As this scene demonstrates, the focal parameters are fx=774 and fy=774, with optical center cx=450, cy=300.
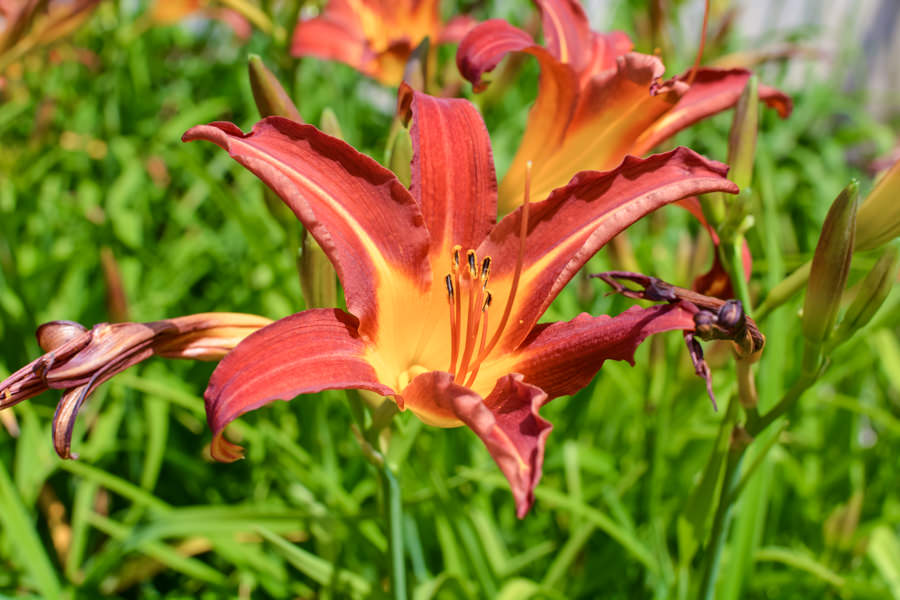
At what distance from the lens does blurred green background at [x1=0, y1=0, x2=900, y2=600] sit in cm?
119

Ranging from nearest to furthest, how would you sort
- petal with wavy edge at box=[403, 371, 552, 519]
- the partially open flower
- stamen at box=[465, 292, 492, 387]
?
1. petal with wavy edge at box=[403, 371, 552, 519]
2. the partially open flower
3. stamen at box=[465, 292, 492, 387]

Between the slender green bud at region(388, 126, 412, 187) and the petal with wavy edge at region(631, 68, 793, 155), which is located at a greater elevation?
the petal with wavy edge at region(631, 68, 793, 155)

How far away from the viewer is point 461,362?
81cm

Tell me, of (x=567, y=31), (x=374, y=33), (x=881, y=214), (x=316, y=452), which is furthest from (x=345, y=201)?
(x=374, y=33)

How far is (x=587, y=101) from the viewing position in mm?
931

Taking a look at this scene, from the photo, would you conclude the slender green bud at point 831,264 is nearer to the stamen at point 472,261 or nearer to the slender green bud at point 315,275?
the stamen at point 472,261

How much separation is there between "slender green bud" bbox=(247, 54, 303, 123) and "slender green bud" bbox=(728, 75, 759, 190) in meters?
0.49

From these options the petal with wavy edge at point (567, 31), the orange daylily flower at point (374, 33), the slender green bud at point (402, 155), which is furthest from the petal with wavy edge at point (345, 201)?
the orange daylily flower at point (374, 33)

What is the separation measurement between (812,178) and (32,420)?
2.18m

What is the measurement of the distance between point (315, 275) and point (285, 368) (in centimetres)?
20

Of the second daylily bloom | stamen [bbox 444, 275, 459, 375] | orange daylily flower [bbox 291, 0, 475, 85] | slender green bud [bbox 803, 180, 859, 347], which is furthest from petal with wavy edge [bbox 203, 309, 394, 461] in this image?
orange daylily flower [bbox 291, 0, 475, 85]

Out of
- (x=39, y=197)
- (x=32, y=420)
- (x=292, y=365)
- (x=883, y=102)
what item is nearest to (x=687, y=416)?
(x=292, y=365)

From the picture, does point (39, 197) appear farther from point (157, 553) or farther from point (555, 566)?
point (555, 566)

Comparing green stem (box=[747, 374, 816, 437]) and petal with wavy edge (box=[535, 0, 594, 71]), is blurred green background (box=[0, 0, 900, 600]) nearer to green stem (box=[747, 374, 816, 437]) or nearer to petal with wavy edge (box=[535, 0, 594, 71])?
green stem (box=[747, 374, 816, 437])
